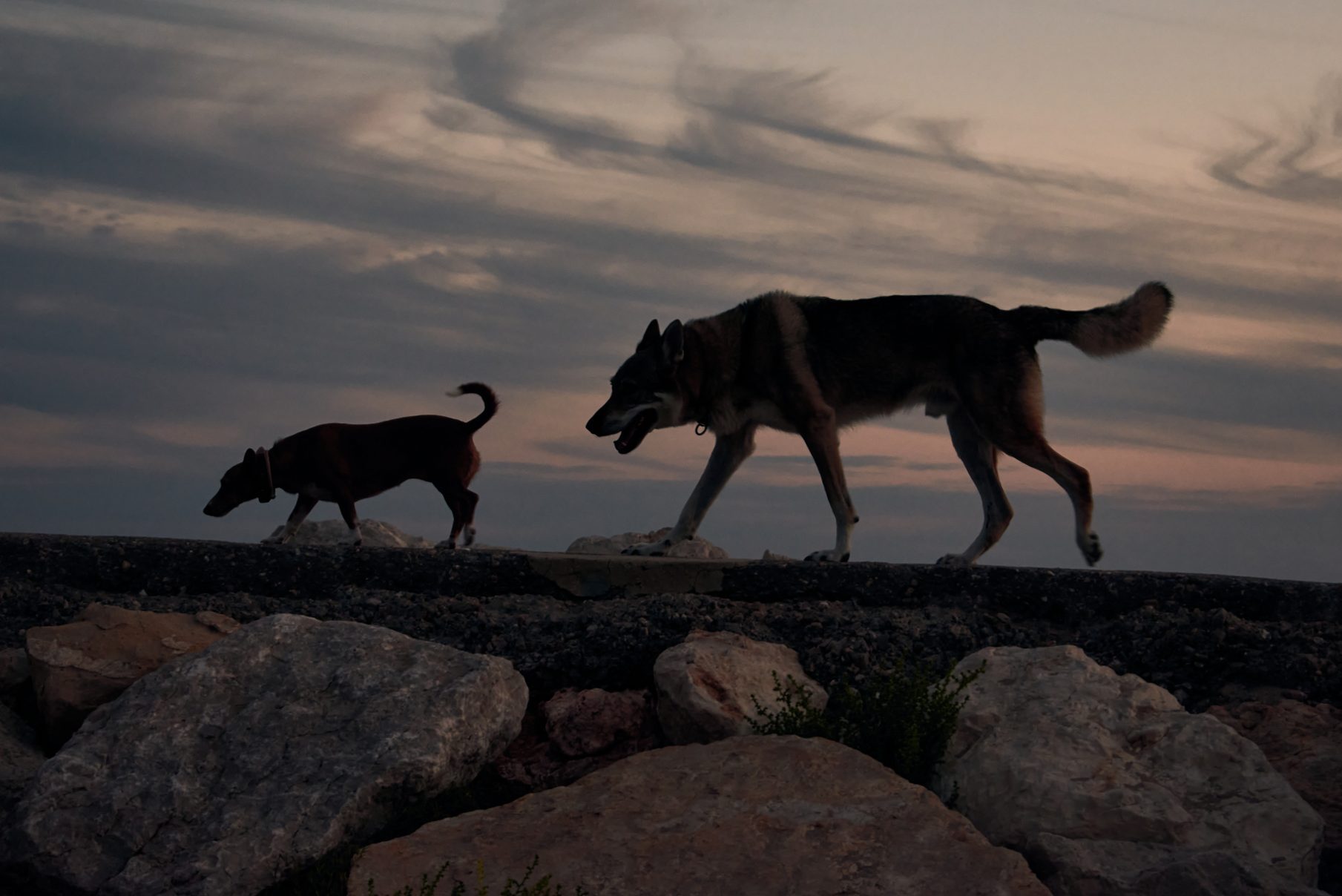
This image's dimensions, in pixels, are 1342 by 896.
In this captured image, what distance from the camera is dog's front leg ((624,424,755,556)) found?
9305 mm

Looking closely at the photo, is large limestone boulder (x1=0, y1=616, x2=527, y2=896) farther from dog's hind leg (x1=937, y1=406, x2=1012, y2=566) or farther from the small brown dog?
the small brown dog

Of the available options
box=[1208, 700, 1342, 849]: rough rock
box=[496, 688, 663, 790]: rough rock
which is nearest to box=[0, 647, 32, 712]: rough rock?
box=[496, 688, 663, 790]: rough rock

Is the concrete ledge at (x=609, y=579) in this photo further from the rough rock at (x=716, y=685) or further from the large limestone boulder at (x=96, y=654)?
the rough rock at (x=716, y=685)

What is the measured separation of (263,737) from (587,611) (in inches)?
75.5

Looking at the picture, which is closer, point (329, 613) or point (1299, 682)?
point (1299, 682)

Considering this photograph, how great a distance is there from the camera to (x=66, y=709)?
18.4 feet

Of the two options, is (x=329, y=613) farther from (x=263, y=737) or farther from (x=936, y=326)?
(x=936, y=326)

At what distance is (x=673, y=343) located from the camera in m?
9.12

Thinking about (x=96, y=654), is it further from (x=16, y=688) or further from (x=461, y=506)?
(x=461, y=506)

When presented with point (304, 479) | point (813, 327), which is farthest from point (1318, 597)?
point (304, 479)

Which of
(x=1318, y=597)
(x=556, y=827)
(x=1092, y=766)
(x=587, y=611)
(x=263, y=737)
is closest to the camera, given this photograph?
(x=556, y=827)

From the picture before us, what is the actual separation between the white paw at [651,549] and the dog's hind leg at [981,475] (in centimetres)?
205

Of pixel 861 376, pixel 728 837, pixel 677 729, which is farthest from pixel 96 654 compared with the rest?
pixel 861 376

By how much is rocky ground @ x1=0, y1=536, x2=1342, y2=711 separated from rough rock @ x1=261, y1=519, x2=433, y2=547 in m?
4.38
